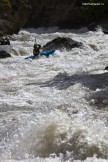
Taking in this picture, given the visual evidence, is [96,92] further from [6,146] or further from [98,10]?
[98,10]

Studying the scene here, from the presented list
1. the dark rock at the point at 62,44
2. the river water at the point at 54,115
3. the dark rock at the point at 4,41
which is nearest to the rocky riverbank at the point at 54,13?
the dark rock at the point at 4,41

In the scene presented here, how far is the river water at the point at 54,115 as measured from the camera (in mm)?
5578

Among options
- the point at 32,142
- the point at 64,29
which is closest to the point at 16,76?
the point at 32,142

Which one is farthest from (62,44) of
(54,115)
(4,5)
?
(54,115)

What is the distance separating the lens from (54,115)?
6914 millimetres

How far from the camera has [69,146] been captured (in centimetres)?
569

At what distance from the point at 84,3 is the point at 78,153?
1249 inches

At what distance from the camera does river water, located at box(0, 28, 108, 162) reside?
558 centimetres

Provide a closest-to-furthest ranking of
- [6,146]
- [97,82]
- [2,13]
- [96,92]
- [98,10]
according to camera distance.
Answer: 1. [6,146]
2. [96,92]
3. [97,82]
4. [2,13]
5. [98,10]

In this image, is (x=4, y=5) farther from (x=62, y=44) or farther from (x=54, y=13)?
(x=62, y=44)

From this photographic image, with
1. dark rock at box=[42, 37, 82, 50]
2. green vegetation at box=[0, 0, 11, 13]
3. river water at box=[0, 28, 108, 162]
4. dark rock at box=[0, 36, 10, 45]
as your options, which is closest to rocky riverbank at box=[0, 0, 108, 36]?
green vegetation at box=[0, 0, 11, 13]

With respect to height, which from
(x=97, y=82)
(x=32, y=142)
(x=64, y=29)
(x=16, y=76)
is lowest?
(x=64, y=29)

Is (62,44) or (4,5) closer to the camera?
(62,44)

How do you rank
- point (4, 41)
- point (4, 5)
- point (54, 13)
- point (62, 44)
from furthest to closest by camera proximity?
point (54, 13)
point (4, 5)
point (4, 41)
point (62, 44)
